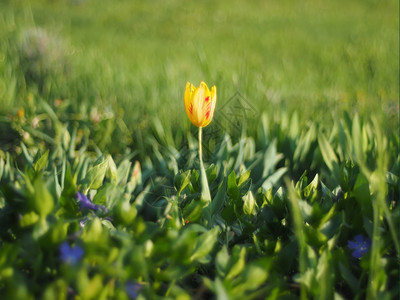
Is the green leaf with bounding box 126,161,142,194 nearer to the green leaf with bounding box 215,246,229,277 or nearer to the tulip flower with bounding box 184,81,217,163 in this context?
the tulip flower with bounding box 184,81,217,163

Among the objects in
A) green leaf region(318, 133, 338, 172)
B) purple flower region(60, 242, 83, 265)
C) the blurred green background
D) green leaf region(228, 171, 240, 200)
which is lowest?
the blurred green background

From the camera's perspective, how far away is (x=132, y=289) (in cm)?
83

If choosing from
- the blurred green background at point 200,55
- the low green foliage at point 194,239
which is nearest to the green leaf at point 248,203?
the low green foliage at point 194,239

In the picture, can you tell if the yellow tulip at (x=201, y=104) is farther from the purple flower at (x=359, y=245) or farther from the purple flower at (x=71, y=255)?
the purple flower at (x=71, y=255)

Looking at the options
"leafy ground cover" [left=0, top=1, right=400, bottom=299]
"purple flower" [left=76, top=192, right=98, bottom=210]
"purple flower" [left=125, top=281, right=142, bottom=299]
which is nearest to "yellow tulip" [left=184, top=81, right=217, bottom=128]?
"leafy ground cover" [left=0, top=1, right=400, bottom=299]

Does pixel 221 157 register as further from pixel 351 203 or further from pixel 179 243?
pixel 179 243

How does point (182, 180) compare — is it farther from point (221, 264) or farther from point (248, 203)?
point (221, 264)

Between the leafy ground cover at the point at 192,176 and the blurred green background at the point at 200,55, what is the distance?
3 cm

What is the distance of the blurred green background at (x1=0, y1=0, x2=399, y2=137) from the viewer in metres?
2.72

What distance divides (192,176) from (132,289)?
1.97 feet

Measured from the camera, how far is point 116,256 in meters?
0.86

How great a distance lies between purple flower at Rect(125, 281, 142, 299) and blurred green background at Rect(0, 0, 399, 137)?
1211mm

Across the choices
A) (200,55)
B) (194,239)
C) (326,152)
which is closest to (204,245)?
(194,239)

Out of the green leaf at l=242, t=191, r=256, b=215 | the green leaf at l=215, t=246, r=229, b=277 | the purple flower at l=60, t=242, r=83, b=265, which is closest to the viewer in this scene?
the purple flower at l=60, t=242, r=83, b=265
